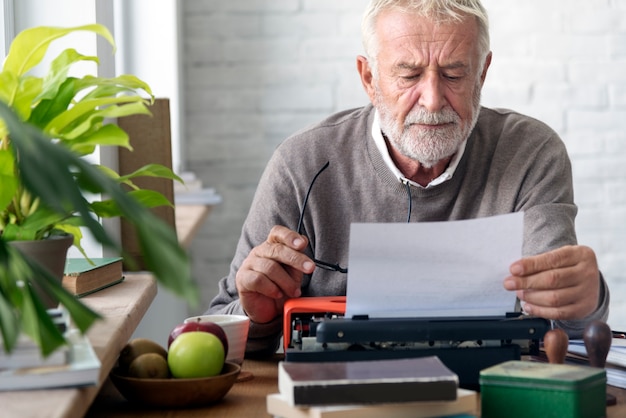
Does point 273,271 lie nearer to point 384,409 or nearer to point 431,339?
point 431,339

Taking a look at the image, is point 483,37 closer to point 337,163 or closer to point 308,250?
point 337,163

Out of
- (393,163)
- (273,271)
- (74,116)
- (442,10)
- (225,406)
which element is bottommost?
(225,406)

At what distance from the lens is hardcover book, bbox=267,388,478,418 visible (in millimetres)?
1031

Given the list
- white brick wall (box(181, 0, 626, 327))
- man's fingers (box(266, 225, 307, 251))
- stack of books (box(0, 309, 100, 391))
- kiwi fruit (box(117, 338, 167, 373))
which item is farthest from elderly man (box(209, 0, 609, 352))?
white brick wall (box(181, 0, 626, 327))

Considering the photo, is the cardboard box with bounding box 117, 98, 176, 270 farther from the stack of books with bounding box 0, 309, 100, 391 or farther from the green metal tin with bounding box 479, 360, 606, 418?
the green metal tin with bounding box 479, 360, 606, 418

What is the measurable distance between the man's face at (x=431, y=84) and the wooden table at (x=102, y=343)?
59cm

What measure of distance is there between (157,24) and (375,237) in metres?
2.11

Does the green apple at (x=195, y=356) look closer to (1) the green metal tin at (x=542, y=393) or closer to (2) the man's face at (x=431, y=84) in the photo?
(1) the green metal tin at (x=542, y=393)

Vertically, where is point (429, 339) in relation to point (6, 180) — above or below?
below

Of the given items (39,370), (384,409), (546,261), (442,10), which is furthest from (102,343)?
(442,10)

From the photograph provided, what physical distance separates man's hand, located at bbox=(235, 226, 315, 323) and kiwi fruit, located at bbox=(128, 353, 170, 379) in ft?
1.14

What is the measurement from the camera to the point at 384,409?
105 cm

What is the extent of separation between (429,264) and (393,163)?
0.76m

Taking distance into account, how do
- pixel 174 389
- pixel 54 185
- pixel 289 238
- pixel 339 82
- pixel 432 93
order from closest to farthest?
pixel 54 185 < pixel 174 389 < pixel 289 238 < pixel 432 93 < pixel 339 82
